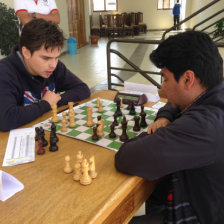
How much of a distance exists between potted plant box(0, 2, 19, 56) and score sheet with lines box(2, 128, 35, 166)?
4285 millimetres

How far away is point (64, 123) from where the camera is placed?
146cm

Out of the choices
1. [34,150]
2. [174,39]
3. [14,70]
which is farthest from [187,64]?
[14,70]

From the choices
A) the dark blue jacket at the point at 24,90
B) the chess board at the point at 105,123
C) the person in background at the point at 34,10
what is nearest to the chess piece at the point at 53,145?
the chess board at the point at 105,123

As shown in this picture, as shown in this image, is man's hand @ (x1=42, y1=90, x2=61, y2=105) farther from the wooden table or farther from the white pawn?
the white pawn

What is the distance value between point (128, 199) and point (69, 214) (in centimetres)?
25

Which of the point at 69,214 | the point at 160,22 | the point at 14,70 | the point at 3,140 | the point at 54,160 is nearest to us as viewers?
the point at 69,214

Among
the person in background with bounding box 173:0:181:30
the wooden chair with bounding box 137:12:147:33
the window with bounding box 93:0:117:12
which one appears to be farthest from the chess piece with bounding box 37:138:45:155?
the window with bounding box 93:0:117:12

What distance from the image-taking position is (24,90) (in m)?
1.75

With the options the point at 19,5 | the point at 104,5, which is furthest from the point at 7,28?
the point at 104,5

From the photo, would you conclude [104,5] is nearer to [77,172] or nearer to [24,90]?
[24,90]

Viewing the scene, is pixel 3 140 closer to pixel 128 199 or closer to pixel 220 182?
pixel 128 199

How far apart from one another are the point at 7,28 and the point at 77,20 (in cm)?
510

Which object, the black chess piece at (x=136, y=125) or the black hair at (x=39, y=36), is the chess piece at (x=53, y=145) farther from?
the black hair at (x=39, y=36)

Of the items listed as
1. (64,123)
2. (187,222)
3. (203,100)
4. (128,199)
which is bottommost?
(187,222)
